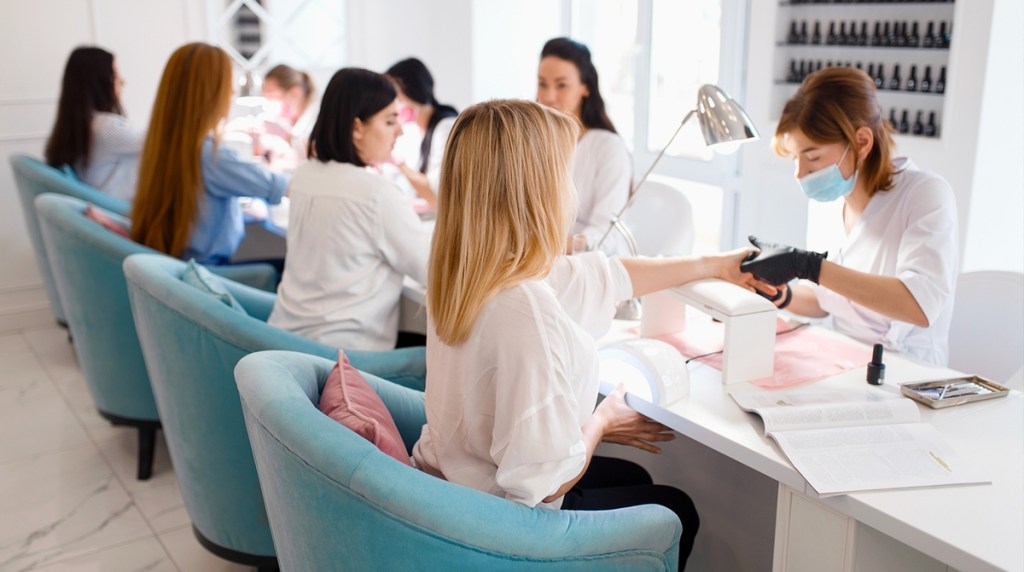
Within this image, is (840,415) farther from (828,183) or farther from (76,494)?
(76,494)

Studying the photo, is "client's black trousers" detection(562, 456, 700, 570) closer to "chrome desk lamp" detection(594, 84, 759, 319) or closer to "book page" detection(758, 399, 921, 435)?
"book page" detection(758, 399, 921, 435)

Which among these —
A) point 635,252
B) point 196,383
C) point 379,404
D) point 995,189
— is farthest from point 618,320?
point 995,189

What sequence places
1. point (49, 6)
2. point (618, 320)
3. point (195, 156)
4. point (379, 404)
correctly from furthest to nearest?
point (49, 6) < point (195, 156) < point (618, 320) < point (379, 404)

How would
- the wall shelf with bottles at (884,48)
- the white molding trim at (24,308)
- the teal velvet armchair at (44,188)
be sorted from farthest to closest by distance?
1. the white molding trim at (24,308)
2. the wall shelf with bottles at (884,48)
3. the teal velvet armchair at (44,188)

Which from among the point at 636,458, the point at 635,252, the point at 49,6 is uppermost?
the point at 49,6

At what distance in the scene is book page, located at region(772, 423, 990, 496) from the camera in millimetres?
1479

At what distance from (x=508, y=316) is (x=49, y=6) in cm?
387

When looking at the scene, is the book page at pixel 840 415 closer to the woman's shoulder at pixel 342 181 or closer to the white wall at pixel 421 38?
the woman's shoulder at pixel 342 181

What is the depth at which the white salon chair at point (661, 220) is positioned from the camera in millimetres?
3055

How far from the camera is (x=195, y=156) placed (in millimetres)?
3043

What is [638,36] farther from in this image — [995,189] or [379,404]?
[379,404]

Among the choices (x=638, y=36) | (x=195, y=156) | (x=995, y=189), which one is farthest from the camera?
(x=638, y=36)

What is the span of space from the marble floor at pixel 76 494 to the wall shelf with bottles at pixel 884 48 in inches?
116

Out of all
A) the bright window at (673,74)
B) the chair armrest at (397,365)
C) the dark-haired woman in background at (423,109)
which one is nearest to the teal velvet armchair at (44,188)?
the dark-haired woman in background at (423,109)
